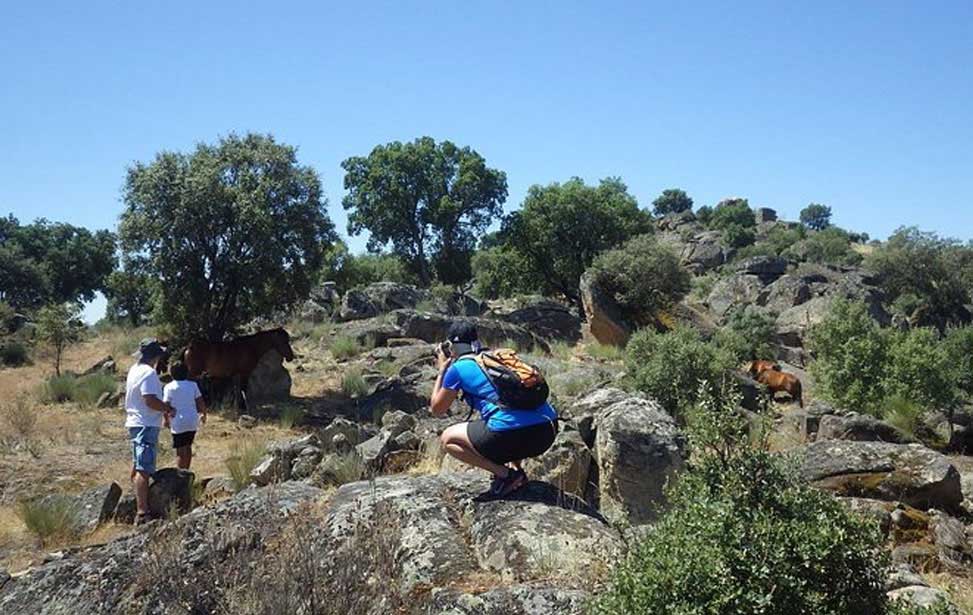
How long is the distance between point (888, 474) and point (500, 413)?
19.3 ft

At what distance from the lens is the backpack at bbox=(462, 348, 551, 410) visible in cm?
582

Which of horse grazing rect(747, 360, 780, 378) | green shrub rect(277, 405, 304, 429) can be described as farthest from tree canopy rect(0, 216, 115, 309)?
horse grazing rect(747, 360, 780, 378)

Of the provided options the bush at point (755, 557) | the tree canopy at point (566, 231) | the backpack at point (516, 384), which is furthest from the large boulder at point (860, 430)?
the tree canopy at point (566, 231)

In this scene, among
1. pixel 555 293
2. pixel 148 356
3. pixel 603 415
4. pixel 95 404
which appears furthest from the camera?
pixel 555 293

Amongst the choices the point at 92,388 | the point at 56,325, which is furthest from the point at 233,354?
the point at 56,325

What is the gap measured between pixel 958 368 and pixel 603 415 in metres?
13.5

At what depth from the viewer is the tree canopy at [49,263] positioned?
43938 millimetres

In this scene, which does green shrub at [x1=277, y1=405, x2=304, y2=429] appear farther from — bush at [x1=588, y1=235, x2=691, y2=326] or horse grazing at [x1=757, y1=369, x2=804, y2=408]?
bush at [x1=588, y1=235, x2=691, y2=326]

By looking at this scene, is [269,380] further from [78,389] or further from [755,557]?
[755,557]

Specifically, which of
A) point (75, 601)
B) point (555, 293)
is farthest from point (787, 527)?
point (555, 293)

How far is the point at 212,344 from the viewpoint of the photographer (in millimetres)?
17453

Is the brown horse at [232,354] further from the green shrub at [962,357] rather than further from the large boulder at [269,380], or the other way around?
the green shrub at [962,357]

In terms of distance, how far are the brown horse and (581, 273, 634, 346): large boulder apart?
41.3 feet

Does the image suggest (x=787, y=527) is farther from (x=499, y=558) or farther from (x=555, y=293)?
(x=555, y=293)
